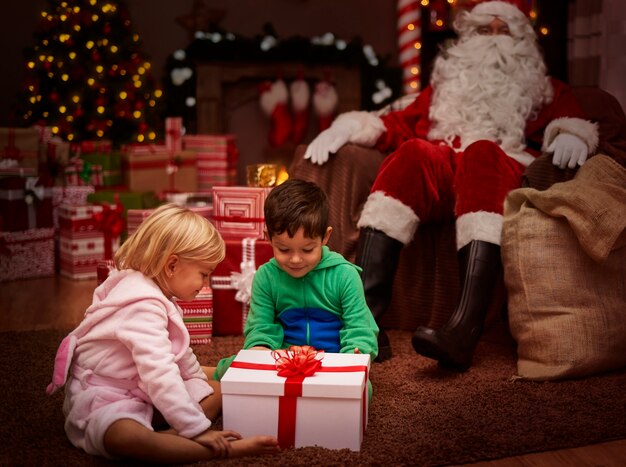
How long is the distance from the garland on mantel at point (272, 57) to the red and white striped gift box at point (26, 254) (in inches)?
78.1

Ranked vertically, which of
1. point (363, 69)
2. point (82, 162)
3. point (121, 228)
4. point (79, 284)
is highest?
point (363, 69)

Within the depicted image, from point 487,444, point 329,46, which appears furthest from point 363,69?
point 487,444

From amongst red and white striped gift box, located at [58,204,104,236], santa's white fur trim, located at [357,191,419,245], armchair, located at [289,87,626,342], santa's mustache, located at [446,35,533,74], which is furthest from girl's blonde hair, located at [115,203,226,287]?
red and white striped gift box, located at [58,204,104,236]

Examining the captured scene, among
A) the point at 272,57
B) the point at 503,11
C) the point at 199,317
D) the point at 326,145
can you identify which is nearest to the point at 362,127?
the point at 326,145

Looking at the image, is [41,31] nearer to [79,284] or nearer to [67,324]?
[79,284]

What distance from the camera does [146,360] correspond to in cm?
163

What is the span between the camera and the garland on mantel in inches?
220

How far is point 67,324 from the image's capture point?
2.88 m

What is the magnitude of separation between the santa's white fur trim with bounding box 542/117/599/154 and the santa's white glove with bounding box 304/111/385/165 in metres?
0.63

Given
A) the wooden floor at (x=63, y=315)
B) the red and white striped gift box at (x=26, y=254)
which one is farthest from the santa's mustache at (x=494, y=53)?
the red and white striped gift box at (x=26, y=254)

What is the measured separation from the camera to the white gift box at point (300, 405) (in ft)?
5.52

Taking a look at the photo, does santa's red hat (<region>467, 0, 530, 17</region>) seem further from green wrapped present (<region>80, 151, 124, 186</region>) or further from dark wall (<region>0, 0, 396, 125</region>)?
dark wall (<region>0, 0, 396, 125</region>)

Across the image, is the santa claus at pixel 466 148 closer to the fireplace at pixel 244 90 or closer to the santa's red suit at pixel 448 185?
the santa's red suit at pixel 448 185

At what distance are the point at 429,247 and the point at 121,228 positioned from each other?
1.74 m
